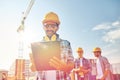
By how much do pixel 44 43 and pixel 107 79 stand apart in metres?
7.11

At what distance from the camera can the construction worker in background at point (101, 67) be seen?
10422mm

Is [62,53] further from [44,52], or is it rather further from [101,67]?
[101,67]

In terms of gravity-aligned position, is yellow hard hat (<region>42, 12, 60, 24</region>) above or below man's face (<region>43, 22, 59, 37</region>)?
above

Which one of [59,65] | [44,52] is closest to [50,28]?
[44,52]

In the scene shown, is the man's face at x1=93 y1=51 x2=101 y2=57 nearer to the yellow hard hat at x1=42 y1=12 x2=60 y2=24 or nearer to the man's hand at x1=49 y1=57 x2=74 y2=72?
the yellow hard hat at x1=42 y1=12 x2=60 y2=24

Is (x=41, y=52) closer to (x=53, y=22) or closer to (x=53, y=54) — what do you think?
(x=53, y=54)

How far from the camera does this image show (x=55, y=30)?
430 cm

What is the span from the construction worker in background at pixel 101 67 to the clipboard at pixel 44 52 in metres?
6.81

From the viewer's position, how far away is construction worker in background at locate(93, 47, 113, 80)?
410 inches

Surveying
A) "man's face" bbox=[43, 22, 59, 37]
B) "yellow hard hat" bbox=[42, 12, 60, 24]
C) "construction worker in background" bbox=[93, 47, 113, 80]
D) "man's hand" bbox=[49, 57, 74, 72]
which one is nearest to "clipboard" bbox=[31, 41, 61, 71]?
"man's hand" bbox=[49, 57, 74, 72]

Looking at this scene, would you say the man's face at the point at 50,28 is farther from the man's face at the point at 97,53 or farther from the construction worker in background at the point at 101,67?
the man's face at the point at 97,53

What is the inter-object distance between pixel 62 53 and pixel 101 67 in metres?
7.06

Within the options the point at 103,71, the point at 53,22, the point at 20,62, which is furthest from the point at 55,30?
the point at 20,62

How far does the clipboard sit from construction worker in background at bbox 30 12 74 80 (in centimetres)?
7
